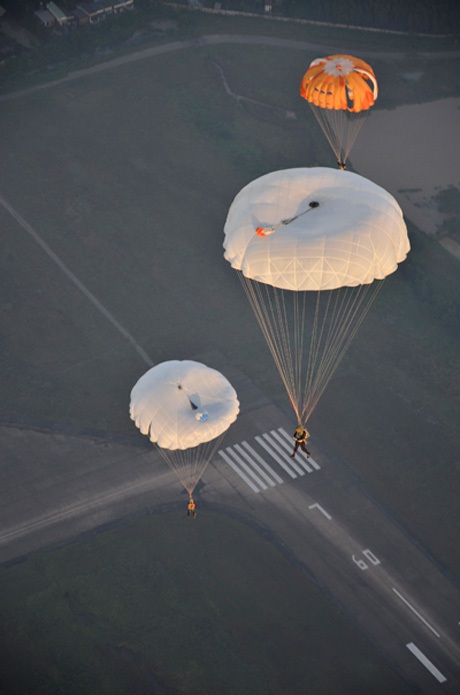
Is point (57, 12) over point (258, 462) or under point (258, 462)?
over

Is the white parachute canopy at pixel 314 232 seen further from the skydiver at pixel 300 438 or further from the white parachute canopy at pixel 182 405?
the white parachute canopy at pixel 182 405

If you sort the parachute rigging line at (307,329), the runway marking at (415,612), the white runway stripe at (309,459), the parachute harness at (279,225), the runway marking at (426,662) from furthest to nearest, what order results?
the parachute rigging line at (307,329) → the white runway stripe at (309,459) → the parachute harness at (279,225) → the runway marking at (415,612) → the runway marking at (426,662)

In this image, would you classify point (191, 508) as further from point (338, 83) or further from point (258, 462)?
point (338, 83)

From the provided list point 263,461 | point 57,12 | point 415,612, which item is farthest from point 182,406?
point 57,12

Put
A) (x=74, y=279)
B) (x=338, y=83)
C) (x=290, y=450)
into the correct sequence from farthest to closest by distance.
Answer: (x=74, y=279), (x=290, y=450), (x=338, y=83)

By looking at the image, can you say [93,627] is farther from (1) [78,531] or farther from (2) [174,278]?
(2) [174,278]

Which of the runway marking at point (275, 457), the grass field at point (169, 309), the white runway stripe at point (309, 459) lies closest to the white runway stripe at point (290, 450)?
the white runway stripe at point (309, 459)

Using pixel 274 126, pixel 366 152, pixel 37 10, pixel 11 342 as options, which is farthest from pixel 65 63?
pixel 11 342

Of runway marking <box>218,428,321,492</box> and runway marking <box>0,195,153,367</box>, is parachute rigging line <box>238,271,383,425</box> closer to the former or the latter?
runway marking <box>218,428,321,492</box>

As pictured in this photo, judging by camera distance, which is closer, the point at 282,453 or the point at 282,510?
the point at 282,510
